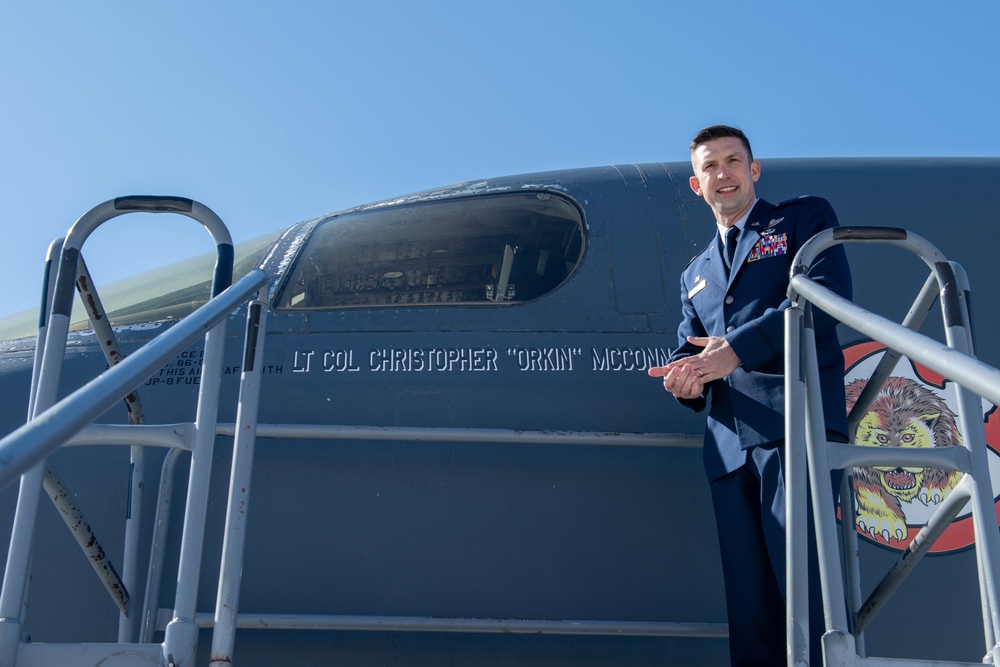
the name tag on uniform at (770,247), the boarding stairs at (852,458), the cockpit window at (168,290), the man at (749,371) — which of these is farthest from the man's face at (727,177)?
A: the cockpit window at (168,290)

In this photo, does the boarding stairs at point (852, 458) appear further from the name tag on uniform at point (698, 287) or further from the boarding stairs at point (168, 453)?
the boarding stairs at point (168, 453)

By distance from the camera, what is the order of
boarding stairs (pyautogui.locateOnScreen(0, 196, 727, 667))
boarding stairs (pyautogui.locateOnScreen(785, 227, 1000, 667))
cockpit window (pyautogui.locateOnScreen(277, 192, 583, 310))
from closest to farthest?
boarding stairs (pyautogui.locateOnScreen(0, 196, 727, 667)) < boarding stairs (pyautogui.locateOnScreen(785, 227, 1000, 667)) < cockpit window (pyautogui.locateOnScreen(277, 192, 583, 310))

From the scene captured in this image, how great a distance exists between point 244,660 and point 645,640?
1.19 meters

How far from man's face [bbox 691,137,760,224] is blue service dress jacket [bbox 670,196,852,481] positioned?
0.06 m

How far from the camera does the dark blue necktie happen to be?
2.85 metres

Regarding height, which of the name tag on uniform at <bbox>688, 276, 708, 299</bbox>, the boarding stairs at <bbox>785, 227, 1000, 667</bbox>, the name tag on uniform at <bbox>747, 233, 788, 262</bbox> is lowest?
the boarding stairs at <bbox>785, 227, 1000, 667</bbox>

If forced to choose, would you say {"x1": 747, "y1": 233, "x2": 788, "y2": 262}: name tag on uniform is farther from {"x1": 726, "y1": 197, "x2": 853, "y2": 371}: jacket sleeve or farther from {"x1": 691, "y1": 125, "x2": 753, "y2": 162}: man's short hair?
{"x1": 691, "y1": 125, "x2": 753, "y2": 162}: man's short hair

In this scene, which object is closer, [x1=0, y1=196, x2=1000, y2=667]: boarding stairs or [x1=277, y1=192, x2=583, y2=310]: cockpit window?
[x1=0, y1=196, x2=1000, y2=667]: boarding stairs

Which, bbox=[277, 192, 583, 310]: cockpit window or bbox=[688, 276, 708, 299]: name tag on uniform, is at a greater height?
bbox=[277, 192, 583, 310]: cockpit window

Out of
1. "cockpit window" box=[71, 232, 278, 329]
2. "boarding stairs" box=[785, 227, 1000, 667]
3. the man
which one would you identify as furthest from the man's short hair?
"cockpit window" box=[71, 232, 278, 329]

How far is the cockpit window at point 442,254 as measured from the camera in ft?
11.5

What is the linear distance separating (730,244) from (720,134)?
345 millimetres

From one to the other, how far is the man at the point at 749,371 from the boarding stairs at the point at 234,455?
22 centimetres

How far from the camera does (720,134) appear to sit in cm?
292
